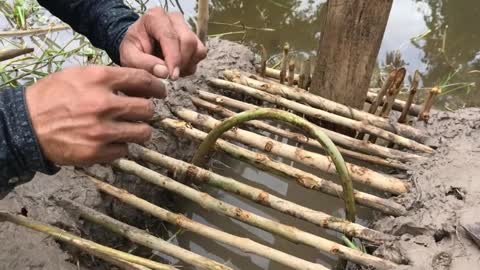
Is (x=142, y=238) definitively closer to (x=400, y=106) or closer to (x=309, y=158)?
(x=309, y=158)

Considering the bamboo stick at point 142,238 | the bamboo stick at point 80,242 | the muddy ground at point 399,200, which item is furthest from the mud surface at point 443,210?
the bamboo stick at point 80,242

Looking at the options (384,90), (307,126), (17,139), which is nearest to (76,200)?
(17,139)

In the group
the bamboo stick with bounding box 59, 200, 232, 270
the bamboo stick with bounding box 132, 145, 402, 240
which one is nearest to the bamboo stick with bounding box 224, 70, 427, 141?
the bamboo stick with bounding box 132, 145, 402, 240

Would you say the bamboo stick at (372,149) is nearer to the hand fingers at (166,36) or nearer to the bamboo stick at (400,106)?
the bamboo stick at (400,106)

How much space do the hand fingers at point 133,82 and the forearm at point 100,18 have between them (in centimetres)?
47

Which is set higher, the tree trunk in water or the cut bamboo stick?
the tree trunk in water

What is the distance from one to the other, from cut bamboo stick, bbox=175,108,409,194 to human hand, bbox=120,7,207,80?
647 millimetres

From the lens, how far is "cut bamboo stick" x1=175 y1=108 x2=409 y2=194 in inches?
80.0

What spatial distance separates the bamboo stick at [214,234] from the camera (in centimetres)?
171

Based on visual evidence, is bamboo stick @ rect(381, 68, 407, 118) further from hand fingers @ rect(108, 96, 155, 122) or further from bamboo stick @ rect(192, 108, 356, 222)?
hand fingers @ rect(108, 96, 155, 122)

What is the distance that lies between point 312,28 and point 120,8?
231 cm

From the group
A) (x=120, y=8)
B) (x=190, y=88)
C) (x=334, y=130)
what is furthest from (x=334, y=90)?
(x=120, y=8)

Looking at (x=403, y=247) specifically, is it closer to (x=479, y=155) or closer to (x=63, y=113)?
(x=479, y=155)

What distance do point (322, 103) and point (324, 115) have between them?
0.30 feet
